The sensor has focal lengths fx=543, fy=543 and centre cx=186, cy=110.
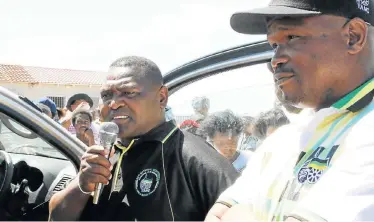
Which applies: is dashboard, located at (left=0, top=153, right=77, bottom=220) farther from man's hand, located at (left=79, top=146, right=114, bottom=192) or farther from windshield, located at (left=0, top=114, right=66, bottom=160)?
man's hand, located at (left=79, top=146, right=114, bottom=192)

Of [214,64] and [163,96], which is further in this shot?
[214,64]

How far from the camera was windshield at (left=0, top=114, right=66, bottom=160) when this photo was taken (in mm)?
3598

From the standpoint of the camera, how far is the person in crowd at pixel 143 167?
2.30m

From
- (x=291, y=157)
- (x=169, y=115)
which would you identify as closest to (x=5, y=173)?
(x=169, y=115)

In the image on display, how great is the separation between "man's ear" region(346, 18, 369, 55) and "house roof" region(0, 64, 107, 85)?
1429 inches

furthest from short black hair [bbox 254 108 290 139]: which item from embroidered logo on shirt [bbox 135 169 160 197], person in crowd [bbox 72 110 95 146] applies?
embroidered logo on shirt [bbox 135 169 160 197]

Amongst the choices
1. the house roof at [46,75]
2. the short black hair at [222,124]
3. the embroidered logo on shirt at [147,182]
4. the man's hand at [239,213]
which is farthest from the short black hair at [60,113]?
the house roof at [46,75]

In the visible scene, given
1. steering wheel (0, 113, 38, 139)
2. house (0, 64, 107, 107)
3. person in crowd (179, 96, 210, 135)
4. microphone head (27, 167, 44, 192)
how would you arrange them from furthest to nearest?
house (0, 64, 107, 107)
person in crowd (179, 96, 210, 135)
steering wheel (0, 113, 38, 139)
microphone head (27, 167, 44, 192)

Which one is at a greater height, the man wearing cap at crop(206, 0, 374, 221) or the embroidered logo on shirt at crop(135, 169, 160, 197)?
the man wearing cap at crop(206, 0, 374, 221)

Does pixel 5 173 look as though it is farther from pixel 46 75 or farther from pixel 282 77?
pixel 46 75

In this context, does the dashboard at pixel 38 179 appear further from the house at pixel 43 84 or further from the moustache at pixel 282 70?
the house at pixel 43 84

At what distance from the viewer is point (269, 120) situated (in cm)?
493

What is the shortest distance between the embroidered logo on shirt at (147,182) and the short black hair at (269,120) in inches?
102

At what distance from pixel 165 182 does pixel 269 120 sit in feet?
8.93
